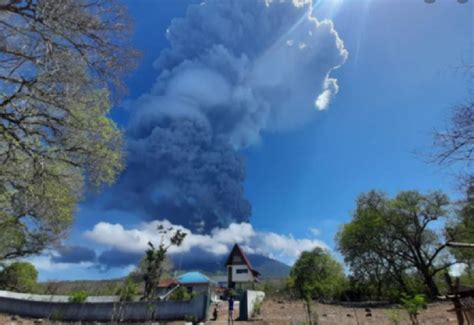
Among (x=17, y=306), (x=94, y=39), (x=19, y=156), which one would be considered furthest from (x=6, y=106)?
(x=17, y=306)

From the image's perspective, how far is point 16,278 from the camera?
2767 centimetres

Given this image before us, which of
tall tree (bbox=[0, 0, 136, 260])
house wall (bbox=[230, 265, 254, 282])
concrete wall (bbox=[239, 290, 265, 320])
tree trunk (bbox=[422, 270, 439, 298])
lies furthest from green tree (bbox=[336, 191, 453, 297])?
tall tree (bbox=[0, 0, 136, 260])

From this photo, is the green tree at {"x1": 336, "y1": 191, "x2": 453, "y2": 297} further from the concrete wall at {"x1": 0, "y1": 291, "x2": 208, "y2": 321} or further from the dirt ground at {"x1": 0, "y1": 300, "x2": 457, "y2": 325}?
the concrete wall at {"x1": 0, "y1": 291, "x2": 208, "y2": 321}

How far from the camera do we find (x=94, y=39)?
20.5 feet

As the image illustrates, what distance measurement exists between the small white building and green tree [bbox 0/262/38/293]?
74.7 feet

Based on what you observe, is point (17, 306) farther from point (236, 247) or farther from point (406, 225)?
point (406, 225)

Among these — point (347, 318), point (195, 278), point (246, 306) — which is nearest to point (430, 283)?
point (347, 318)

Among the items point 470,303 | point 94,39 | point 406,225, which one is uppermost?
point 406,225

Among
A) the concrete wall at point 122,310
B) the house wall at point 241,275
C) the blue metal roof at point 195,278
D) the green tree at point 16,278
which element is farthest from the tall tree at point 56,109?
the house wall at point 241,275

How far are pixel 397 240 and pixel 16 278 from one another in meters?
38.9

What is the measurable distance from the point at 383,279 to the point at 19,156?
104 feet

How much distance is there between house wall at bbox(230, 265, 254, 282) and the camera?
126 feet

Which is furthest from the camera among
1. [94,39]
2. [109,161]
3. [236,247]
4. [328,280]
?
[236,247]

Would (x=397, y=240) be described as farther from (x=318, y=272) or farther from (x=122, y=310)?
(x=122, y=310)
